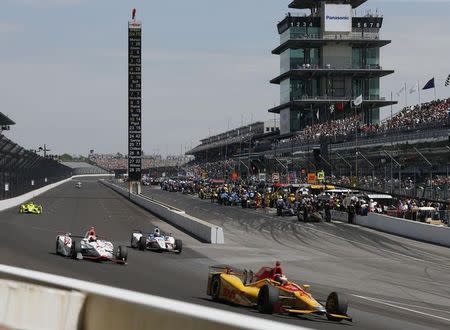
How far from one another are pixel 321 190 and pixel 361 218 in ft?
39.5

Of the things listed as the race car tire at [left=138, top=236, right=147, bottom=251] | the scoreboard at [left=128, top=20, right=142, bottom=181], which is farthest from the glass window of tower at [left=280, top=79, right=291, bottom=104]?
the race car tire at [left=138, top=236, right=147, bottom=251]

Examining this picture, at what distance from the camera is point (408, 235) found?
108ft

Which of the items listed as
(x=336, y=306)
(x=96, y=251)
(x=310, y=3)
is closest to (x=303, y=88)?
(x=310, y=3)

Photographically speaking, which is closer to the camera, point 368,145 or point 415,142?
point 415,142

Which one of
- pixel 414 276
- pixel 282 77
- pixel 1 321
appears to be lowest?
pixel 414 276

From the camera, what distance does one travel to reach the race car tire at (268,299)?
12.3 meters

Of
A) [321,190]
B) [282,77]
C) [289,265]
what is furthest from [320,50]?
[289,265]

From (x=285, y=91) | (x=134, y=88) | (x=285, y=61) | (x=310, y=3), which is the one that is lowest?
(x=134, y=88)

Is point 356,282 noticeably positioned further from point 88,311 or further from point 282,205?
point 282,205

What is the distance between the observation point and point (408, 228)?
33094 millimetres

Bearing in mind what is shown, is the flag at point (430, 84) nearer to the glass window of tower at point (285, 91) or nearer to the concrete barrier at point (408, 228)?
the concrete barrier at point (408, 228)

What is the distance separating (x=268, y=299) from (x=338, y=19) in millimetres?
100653

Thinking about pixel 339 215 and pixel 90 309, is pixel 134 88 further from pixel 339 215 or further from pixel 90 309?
pixel 90 309

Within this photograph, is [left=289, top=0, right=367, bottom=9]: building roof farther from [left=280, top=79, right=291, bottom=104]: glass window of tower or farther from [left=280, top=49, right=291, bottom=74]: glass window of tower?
[left=280, top=79, right=291, bottom=104]: glass window of tower
